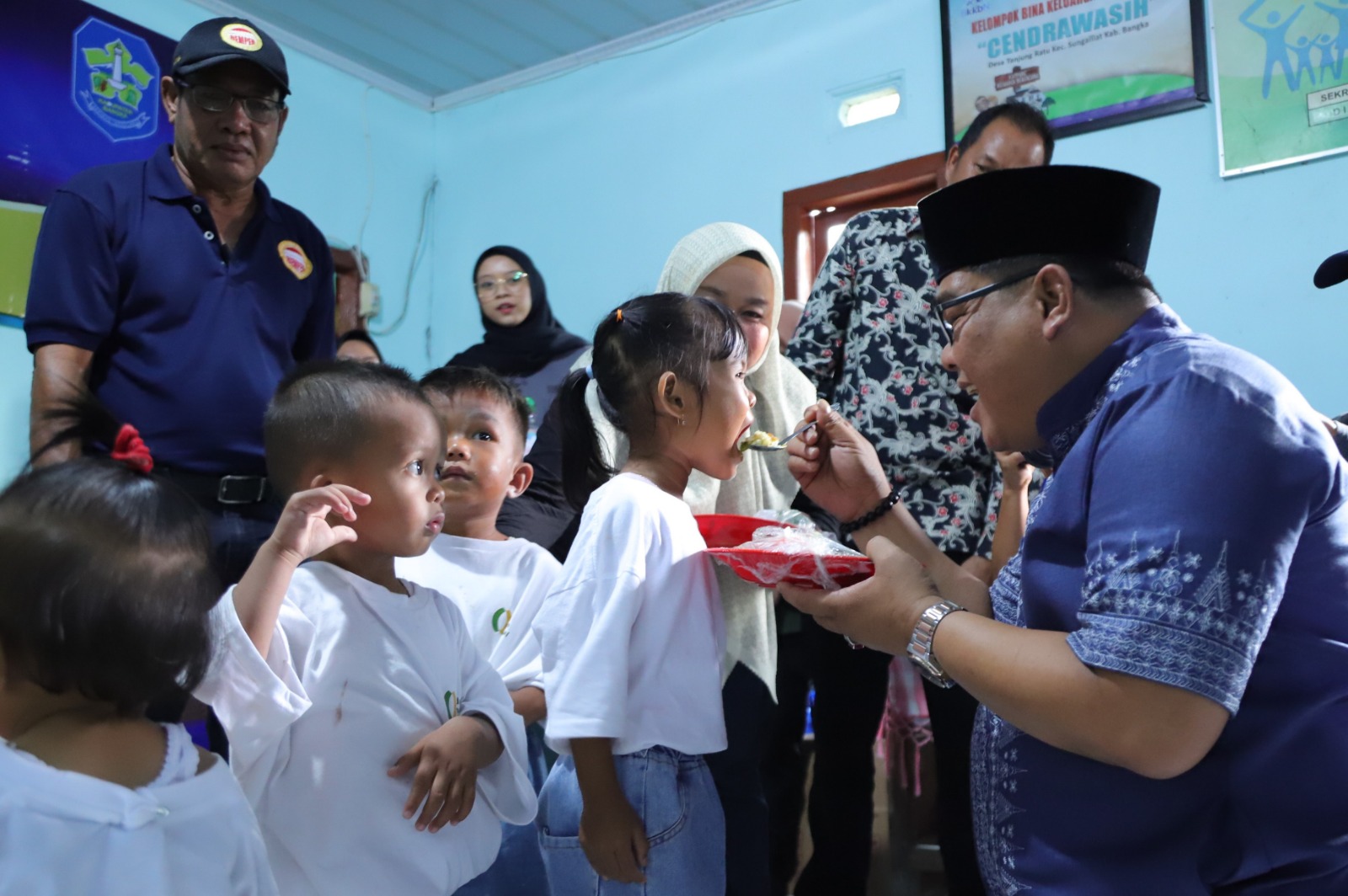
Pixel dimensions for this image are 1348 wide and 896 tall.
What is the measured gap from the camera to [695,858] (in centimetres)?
139

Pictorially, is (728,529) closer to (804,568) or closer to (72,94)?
(804,568)

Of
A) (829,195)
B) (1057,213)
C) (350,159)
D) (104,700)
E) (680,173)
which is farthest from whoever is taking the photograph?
(350,159)

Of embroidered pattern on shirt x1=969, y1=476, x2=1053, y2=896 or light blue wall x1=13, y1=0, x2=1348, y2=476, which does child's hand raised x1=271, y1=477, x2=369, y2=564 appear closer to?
embroidered pattern on shirt x1=969, y1=476, x2=1053, y2=896

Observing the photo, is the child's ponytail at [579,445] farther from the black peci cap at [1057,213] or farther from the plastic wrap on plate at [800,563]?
the black peci cap at [1057,213]

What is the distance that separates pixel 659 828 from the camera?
137 cm

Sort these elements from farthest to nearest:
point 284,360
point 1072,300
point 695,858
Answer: point 284,360 < point 695,858 < point 1072,300

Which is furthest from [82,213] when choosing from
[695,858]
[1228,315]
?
[1228,315]

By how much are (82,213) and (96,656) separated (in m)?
1.14

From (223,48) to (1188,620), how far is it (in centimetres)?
181

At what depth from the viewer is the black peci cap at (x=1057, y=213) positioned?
43.9 inches

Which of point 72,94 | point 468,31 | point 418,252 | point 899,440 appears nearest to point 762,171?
point 468,31

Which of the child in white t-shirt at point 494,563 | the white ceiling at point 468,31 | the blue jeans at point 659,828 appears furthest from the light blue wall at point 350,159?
the blue jeans at point 659,828

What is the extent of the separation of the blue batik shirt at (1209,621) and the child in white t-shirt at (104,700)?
2.60ft

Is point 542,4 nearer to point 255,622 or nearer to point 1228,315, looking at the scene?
point 1228,315
